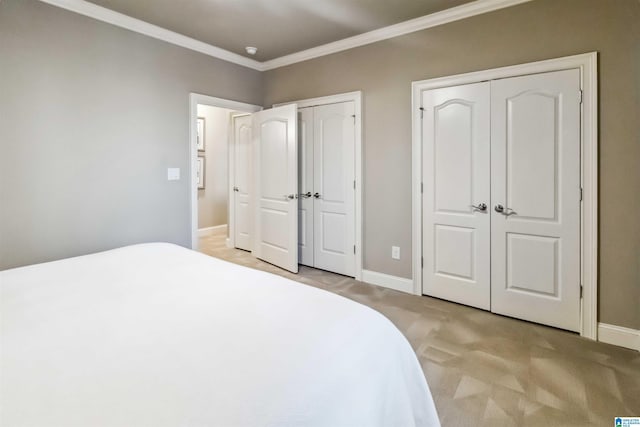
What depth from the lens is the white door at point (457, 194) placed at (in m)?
2.85

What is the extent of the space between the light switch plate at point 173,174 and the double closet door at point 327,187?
140 centimetres

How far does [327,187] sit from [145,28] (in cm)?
238

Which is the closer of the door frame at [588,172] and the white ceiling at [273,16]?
the door frame at [588,172]

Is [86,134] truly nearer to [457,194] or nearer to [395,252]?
[395,252]

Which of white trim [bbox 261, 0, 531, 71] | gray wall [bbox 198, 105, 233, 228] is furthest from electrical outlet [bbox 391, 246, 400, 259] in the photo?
gray wall [bbox 198, 105, 233, 228]

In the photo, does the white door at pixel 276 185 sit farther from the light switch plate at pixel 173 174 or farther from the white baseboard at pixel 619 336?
the white baseboard at pixel 619 336

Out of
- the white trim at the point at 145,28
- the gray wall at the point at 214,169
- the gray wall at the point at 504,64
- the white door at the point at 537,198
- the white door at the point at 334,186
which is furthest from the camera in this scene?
the gray wall at the point at 214,169

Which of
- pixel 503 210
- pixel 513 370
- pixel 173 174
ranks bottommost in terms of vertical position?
pixel 513 370

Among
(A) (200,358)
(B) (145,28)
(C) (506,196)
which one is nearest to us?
(A) (200,358)

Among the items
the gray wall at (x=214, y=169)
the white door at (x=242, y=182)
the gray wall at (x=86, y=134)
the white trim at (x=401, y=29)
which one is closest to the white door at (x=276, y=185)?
the white door at (x=242, y=182)

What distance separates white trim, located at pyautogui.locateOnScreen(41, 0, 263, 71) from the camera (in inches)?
107

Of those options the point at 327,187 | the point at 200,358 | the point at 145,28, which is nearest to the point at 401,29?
the point at 327,187

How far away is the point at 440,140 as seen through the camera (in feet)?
10.0

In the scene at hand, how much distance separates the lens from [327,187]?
3.93 m
